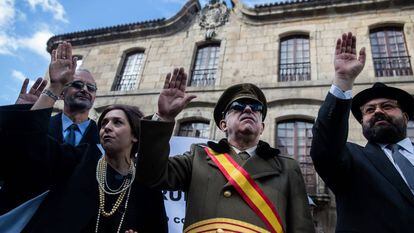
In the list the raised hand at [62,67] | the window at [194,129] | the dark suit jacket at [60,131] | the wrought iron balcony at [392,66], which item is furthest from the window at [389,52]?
the raised hand at [62,67]

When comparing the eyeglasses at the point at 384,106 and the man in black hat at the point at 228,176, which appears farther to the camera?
the eyeglasses at the point at 384,106

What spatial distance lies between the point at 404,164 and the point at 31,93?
11.7 feet

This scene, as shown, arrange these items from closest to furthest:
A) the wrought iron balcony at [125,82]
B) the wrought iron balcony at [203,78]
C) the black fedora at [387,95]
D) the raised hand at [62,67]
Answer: the raised hand at [62,67] < the black fedora at [387,95] < the wrought iron balcony at [203,78] < the wrought iron balcony at [125,82]

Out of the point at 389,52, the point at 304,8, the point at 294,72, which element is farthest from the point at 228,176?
the point at 304,8

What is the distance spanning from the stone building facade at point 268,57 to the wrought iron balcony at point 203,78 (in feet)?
0.13

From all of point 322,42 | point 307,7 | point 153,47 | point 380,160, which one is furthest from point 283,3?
point 380,160

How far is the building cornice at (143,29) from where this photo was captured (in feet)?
39.7

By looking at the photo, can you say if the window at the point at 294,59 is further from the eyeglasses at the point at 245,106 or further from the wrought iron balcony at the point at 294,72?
the eyeglasses at the point at 245,106

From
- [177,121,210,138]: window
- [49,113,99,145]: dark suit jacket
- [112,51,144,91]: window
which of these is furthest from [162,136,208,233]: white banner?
[112,51,144,91]: window

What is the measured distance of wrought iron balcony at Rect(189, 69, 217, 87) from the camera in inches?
406

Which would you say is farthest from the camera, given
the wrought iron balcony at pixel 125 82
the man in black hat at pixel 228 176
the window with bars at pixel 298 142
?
the wrought iron balcony at pixel 125 82

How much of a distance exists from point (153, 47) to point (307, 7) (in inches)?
242

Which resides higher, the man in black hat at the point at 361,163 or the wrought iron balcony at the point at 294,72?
the wrought iron balcony at the point at 294,72

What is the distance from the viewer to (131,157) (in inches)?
111
